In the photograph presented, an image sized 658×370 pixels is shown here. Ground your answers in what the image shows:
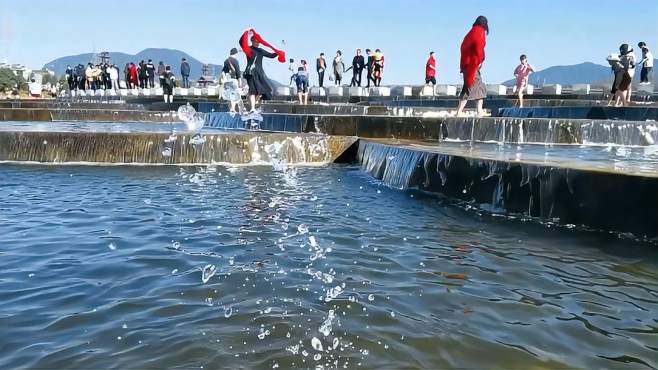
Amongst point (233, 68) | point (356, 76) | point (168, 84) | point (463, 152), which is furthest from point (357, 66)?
point (463, 152)

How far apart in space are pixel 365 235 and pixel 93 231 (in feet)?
7.13

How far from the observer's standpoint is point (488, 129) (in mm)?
10328

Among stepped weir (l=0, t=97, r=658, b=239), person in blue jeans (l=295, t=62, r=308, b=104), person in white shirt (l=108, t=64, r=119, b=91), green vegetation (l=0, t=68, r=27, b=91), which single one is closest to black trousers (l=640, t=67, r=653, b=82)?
stepped weir (l=0, t=97, r=658, b=239)

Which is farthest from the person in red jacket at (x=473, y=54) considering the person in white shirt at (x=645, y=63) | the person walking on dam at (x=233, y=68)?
the person in white shirt at (x=645, y=63)

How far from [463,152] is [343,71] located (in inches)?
753

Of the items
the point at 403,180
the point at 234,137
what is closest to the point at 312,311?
the point at 403,180

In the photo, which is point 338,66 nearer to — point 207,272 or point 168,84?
point 168,84

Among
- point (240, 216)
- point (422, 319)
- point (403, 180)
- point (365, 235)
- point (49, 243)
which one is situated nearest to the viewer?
point (422, 319)

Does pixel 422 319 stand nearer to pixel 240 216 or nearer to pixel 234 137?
pixel 240 216

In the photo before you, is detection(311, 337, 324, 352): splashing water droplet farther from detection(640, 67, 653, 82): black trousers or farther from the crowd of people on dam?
detection(640, 67, 653, 82): black trousers

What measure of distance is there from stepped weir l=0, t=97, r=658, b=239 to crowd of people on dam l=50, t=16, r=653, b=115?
877 millimetres

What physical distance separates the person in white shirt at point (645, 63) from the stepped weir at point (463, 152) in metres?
6.59

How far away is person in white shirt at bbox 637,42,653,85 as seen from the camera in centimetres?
1920

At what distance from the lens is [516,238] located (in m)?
4.84
